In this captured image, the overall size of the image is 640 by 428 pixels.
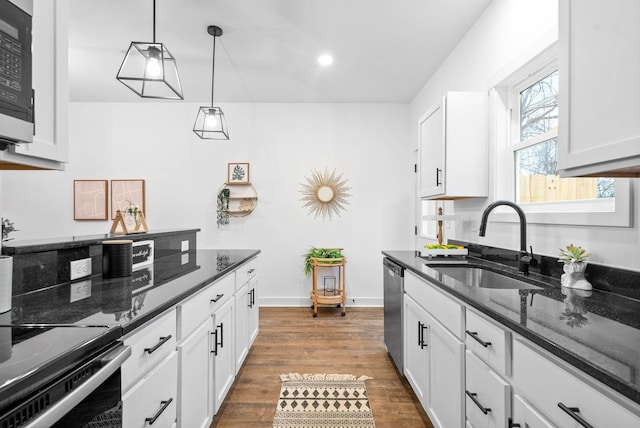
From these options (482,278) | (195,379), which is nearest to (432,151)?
(482,278)

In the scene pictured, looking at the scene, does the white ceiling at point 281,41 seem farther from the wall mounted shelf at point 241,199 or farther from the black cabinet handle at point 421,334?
the black cabinet handle at point 421,334

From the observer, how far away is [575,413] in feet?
2.51

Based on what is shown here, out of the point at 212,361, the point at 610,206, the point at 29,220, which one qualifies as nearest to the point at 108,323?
the point at 212,361

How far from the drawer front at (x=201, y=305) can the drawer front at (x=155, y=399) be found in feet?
0.43

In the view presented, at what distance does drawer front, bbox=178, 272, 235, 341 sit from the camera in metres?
1.39

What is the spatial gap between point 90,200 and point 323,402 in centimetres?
414

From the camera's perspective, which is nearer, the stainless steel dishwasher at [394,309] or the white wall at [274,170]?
the stainless steel dishwasher at [394,309]

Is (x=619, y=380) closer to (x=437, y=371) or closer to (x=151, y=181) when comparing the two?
(x=437, y=371)

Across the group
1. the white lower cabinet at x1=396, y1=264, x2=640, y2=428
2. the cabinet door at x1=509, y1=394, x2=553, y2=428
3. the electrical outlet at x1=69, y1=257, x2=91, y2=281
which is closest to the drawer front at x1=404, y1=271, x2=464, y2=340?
the white lower cabinet at x1=396, y1=264, x2=640, y2=428

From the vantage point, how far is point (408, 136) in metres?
4.55

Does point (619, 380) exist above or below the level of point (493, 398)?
above

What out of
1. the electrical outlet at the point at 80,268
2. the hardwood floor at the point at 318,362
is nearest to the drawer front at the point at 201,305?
the electrical outlet at the point at 80,268

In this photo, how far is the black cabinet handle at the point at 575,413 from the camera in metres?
0.73

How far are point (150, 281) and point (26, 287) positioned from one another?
0.46 m
